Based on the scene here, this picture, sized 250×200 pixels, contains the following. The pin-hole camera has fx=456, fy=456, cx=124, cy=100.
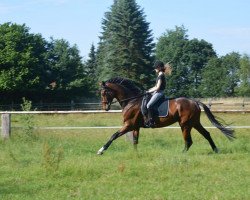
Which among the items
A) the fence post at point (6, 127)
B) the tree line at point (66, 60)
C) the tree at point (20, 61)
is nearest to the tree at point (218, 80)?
the tree line at point (66, 60)

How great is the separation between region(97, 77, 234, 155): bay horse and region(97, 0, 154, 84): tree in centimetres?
4377

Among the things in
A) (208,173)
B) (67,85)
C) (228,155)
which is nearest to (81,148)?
(228,155)

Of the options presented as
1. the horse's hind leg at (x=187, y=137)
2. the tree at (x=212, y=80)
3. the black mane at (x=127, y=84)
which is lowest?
the horse's hind leg at (x=187, y=137)

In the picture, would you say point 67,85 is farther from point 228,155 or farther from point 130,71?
point 228,155

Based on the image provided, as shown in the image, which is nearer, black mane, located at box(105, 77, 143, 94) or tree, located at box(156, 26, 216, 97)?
black mane, located at box(105, 77, 143, 94)

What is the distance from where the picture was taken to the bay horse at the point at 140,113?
12422mm

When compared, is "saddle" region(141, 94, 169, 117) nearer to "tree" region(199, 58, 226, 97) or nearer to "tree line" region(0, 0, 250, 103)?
"tree line" region(0, 0, 250, 103)

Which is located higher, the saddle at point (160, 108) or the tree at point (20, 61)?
the tree at point (20, 61)

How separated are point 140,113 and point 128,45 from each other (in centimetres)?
4636

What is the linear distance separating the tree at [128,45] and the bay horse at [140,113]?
1723 inches

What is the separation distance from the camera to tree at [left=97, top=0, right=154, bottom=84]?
57.8m

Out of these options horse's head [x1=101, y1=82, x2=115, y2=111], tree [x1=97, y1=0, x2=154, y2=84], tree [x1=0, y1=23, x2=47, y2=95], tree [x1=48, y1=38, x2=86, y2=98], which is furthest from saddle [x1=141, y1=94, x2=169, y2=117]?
tree [x1=97, y1=0, x2=154, y2=84]

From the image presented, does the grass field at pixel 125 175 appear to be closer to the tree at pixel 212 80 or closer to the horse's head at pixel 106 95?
the horse's head at pixel 106 95

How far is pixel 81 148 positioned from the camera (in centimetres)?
1316
